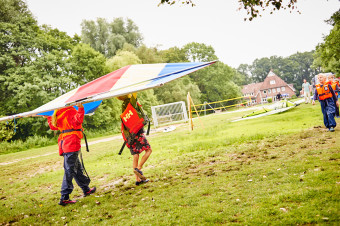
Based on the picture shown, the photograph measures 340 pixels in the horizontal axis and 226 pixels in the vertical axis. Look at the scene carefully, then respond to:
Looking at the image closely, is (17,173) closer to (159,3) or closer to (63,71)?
(159,3)

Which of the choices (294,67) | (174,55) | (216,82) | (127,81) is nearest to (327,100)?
(127,81)

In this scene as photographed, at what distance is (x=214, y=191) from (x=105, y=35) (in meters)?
45.3

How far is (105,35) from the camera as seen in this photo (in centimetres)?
4497

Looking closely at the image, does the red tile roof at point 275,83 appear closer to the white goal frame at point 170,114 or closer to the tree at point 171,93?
the tree at point 171,93

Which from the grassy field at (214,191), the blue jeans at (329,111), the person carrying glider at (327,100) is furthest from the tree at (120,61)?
the blue jeans at (329,111)

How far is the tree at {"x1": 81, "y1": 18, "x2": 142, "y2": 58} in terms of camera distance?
43.9m

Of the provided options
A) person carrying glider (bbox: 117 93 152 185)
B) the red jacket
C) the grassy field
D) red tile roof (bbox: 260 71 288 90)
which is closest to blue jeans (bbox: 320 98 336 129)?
the grassy field

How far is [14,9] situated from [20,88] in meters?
11.1

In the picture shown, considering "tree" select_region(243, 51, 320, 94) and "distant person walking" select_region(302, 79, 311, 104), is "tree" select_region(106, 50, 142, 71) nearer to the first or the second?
"distant person walking" select_region(302, 79, 311, 104)

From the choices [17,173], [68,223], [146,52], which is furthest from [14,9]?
[68,223]

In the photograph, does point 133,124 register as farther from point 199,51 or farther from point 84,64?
point 199,51

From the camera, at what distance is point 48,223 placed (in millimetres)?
4250

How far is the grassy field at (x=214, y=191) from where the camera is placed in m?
3.26

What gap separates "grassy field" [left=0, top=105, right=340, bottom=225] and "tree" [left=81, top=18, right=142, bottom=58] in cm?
3938
